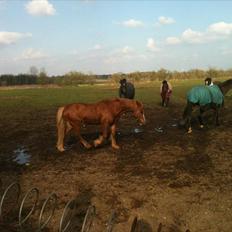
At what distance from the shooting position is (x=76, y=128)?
10.8 m

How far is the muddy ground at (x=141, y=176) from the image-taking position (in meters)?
6.44

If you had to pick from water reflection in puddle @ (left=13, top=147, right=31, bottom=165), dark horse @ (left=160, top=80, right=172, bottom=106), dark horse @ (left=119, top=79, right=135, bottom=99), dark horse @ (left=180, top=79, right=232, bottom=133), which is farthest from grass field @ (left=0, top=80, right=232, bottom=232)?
dark horse @ (left=160, top=80, right=172, bottom=106)

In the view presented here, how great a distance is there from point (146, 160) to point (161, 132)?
4425 mm

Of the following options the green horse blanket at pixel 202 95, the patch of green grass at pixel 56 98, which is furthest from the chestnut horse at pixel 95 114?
the patch of green grass at pixel 56 98

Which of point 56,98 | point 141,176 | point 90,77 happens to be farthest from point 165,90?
point 90,77

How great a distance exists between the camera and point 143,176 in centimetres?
847

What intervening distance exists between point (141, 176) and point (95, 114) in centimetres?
285

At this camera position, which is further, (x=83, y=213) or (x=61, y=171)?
(x=61, y=171)

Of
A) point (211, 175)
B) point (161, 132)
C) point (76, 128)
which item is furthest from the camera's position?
point (161, 132)

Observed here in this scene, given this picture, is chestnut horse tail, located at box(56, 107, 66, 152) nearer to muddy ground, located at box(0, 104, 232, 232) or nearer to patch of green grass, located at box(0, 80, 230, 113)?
muddy ground, located at box(0, 104, 232, 232)

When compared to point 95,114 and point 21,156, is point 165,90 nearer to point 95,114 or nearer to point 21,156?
point 95,114

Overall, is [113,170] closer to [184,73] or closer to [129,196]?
[129,196]

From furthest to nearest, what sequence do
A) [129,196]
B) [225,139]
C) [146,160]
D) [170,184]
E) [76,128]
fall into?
[225,139]
[76,128]
[146,160]
[170,184]
[129,196]

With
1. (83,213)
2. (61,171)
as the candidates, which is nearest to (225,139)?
(61,171)
